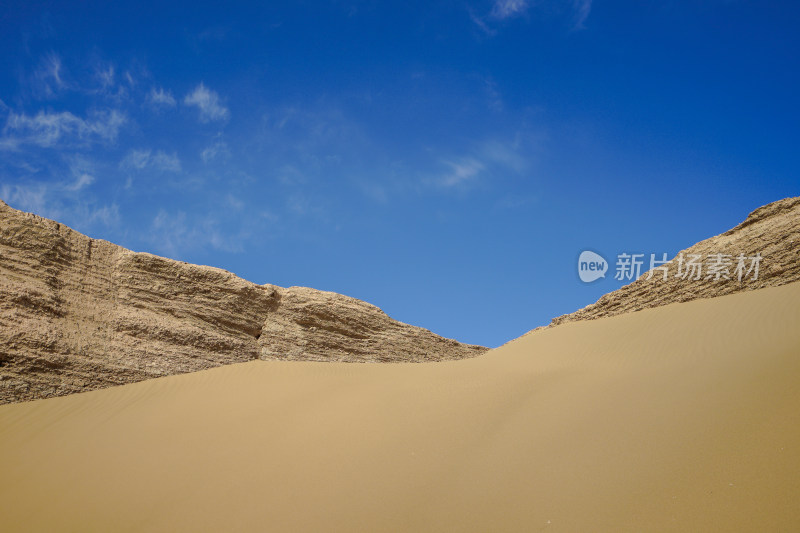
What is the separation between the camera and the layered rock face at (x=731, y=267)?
13.5 meters

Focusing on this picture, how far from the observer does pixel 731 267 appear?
14336 millimetres

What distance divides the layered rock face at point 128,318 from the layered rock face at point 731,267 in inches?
305

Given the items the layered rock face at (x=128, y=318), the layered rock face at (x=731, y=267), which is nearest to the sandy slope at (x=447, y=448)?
the layered rock face at (x=128, y=318)

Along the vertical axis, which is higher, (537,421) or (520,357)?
(520,357)

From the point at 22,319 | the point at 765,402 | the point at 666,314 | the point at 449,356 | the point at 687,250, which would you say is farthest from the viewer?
the point at 449,356

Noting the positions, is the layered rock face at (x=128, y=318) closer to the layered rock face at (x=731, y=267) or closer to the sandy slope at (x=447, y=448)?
the sandy slope at (x=447, y=448)

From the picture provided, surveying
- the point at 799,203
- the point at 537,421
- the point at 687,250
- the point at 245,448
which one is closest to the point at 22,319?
the point at 245,448

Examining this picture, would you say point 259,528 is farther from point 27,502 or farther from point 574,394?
point 574,394

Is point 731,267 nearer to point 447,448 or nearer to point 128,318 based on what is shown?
point 447,448

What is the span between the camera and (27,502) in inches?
264

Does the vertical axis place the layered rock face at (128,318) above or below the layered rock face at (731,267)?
below

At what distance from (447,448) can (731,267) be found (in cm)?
1185

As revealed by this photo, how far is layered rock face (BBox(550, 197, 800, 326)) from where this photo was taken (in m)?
13.5

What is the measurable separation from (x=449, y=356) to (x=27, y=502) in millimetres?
13271
